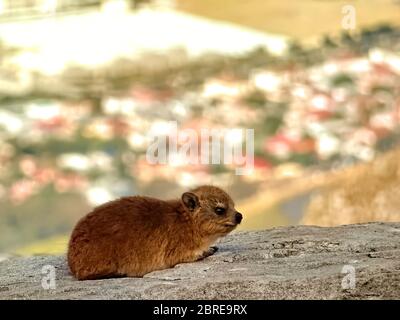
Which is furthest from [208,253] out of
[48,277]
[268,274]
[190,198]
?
[48,277]

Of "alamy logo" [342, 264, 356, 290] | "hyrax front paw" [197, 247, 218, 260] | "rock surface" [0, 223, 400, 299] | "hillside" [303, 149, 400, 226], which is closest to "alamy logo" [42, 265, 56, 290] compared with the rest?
"rock surface" [0, 223, 400, 299]

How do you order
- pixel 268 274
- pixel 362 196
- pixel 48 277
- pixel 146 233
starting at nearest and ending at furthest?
pixel 268 274 < pixel 146 233 < pixel 48 277 < pixel 362 196

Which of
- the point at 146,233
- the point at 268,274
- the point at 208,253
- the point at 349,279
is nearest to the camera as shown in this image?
the point at 349,279

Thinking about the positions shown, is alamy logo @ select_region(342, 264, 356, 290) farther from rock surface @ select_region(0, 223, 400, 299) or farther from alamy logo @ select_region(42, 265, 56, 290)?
alamy logo @ select_region(42, 265, 56, 290)

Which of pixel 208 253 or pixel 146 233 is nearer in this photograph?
pixel 146 233

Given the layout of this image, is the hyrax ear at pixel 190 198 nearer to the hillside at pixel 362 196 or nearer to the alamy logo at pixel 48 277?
the alamy logo at pixel 48 277

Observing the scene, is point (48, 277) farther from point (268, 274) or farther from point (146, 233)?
point (268, 274)
